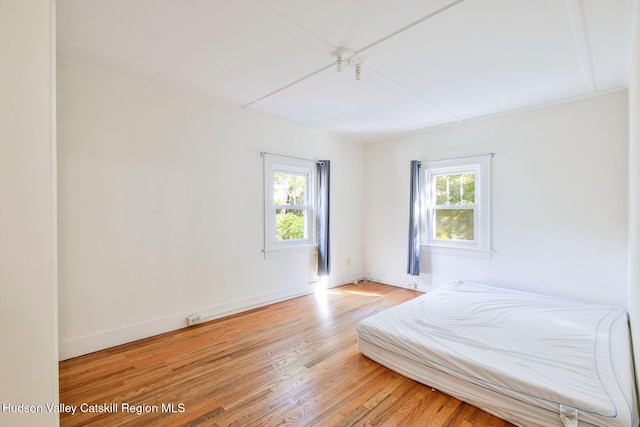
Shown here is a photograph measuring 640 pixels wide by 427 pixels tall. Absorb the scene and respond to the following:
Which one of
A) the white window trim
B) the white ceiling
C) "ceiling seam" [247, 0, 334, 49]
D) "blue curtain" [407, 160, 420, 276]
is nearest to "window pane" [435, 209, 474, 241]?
"blue curtain" [407, 160, 420, 276]

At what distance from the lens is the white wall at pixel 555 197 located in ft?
9.58

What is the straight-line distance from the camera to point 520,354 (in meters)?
2.03

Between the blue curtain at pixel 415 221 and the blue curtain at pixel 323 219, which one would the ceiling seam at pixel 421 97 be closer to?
the blue curtain at pixel 415 221

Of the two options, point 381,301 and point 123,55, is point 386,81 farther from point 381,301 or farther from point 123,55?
point 381,301

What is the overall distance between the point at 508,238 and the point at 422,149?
167 centimetres

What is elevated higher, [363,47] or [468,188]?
[363,47]

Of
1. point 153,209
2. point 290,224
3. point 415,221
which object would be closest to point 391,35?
point 153,209

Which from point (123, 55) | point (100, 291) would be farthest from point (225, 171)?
point (100, 291)

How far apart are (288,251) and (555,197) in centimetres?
321

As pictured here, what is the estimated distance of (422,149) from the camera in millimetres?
4336

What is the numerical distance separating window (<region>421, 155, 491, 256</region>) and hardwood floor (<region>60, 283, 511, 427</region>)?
2.00 meters

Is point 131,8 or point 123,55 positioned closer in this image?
point 131,8

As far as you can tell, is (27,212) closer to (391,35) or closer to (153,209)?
(153,209)

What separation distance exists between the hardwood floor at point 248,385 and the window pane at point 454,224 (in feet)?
6.76
